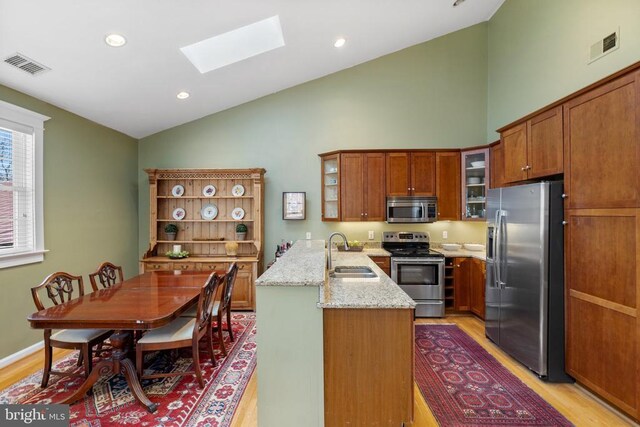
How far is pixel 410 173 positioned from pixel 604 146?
2265mm

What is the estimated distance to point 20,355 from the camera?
2854mm

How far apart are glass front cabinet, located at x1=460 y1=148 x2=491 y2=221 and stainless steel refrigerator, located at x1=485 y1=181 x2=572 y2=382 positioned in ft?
3.98

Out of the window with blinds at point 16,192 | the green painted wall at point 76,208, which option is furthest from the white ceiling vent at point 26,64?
the window with blinds at point 16,192

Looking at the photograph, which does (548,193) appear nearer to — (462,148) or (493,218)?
(493,218)

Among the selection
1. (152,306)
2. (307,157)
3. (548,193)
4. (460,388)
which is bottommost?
(460,388)

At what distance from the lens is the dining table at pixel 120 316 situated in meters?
1.92

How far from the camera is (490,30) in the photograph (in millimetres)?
4418

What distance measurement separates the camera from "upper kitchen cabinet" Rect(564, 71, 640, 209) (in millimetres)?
1928

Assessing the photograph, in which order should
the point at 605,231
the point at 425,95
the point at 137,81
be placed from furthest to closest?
1. the point at 425,95
2. the point at 137,81
3. the point at 605,231

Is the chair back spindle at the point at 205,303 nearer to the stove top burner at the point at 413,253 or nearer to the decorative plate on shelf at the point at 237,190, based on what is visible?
the decorative plate on shelf at the point at 237,190

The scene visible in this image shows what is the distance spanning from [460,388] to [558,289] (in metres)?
1.21

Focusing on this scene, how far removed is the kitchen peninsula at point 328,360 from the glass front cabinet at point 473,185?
2994mm

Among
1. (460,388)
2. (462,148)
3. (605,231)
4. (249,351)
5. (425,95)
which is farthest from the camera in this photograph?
(425,95)

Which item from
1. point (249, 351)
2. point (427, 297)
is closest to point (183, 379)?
point (249, 351)
